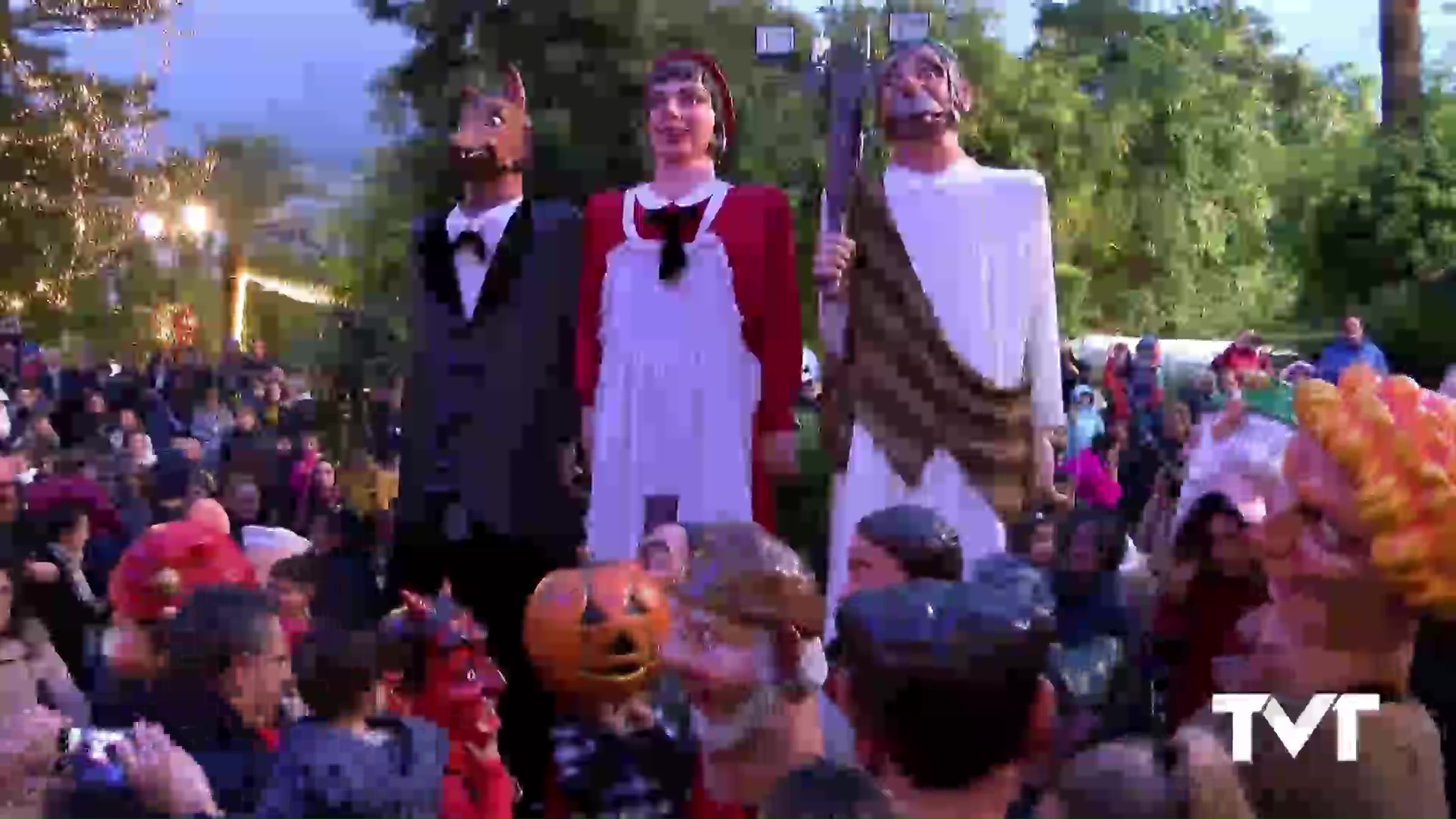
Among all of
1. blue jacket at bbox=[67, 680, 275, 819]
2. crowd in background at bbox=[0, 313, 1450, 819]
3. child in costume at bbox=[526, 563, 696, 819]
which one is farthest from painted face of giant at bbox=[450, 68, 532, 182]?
blue jacket at bbox=[67, 680, 275, 819]

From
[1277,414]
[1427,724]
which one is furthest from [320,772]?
[1277,414]

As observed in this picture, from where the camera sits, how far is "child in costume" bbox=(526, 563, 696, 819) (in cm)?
300

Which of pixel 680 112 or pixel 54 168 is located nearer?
pixel 680 112

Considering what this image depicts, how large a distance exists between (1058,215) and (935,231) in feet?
54.3

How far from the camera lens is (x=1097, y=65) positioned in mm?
22094

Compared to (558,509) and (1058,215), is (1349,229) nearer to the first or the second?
(1058,215)

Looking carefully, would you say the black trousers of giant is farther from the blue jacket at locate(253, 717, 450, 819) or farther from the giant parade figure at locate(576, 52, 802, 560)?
the blue jacket at locate(253, 717, 450, 819)

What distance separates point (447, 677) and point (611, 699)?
1.37 ft

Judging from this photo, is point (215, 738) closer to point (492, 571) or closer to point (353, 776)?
point (353, 776)

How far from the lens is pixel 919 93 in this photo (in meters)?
4.25

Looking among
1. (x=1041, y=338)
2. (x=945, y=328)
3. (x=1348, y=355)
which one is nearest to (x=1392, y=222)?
(x=1348, y=355)

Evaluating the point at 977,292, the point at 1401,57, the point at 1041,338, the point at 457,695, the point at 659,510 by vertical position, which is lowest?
the point at 457,695

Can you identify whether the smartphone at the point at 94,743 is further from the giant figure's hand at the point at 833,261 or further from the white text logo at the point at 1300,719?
the giant figure's hand at the point at 833,261

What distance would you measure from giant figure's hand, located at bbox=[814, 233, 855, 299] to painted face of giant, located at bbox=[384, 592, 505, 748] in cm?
132
